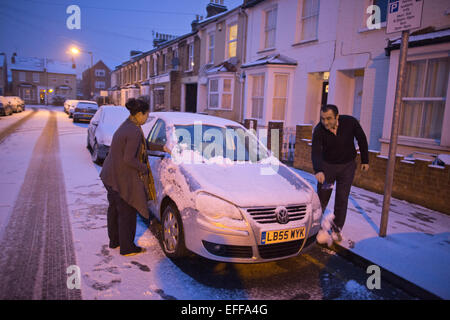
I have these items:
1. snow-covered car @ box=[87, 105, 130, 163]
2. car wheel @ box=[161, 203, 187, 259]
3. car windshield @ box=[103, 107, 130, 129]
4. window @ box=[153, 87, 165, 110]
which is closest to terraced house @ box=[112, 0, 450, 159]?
car wheel @ box=[161, 203, 187, 259]

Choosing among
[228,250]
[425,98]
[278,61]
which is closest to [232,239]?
[228,250]

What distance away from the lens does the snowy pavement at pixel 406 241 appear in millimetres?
3637

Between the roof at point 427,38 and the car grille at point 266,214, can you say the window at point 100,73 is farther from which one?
the car grille at point 266,214

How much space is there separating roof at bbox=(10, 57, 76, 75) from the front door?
57917 mm

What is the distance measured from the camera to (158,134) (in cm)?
488

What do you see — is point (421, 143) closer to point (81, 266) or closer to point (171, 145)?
point (171, 145)

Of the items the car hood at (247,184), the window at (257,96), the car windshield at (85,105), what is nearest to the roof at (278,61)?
the window at (257,96)

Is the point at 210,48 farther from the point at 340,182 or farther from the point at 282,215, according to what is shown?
the point at 282,215

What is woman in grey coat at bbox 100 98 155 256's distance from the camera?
146 inches

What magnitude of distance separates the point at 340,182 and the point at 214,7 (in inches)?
873

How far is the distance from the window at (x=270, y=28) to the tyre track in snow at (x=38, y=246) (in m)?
10.9

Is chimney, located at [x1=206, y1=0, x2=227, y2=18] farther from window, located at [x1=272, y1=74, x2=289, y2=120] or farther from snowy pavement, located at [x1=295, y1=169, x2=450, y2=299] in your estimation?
snowy pavement, located at [x1=295, y1=169, x2=450, y2=299]

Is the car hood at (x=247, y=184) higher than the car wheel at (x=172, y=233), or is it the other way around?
the car hood at (x=247, y=184)
